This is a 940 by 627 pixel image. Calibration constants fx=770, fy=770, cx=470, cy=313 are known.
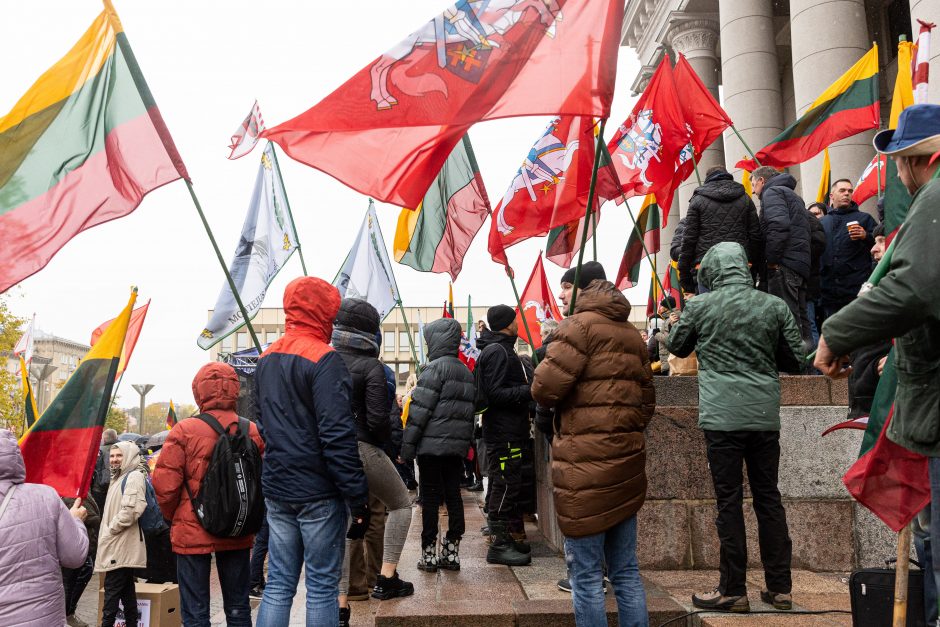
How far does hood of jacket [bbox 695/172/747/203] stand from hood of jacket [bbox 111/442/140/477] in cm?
520

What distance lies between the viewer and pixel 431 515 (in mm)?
5926

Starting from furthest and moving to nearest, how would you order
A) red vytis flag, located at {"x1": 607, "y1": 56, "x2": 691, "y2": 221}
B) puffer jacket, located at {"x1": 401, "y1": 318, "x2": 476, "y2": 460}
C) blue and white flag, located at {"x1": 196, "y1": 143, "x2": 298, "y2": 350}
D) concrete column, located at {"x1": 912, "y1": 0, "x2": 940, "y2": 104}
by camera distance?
concrete column, located at {"x1": 912, "y1": 0, "x2": 940, "y2": 104}
blue and white flag, located at {"x1": 196, "y1": 143, "x2": 298, "y2": 350}
red vytis flag, located at {"x1": 607, "y1": 56, "x2": 691, "y2": 221}
puffer jacket, located at {"x1": 401, "y1": 318, "x2": 476, "y2": 460}

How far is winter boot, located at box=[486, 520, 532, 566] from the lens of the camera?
6.03m

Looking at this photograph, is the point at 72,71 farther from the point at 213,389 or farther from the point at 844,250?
the point at 844,250

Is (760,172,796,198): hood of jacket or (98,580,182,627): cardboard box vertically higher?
(760,172,796,198): hood of jacket

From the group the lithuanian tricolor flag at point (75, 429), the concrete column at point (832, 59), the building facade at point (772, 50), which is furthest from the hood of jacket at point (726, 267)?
the concrete column at point (832, 59)

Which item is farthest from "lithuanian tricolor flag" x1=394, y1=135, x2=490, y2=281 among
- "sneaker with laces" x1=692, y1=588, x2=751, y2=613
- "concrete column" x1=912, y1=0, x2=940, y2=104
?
"concrete column" x1=912, y1=0, x2=940, y2=104

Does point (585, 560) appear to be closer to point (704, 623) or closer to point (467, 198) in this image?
point (704, 623)

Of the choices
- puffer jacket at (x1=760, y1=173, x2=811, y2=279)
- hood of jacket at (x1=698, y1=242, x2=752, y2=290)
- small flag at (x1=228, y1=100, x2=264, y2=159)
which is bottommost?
hood of jacket at (x1=698, y1=242, x2=752, y2=290)

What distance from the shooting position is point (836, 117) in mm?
8711

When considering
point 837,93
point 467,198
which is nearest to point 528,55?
point 467,198

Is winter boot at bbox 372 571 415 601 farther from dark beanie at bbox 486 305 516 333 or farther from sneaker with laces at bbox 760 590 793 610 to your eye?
sneaker with laces at bbox 760 590 793 610

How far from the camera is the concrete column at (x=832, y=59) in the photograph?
13.1m

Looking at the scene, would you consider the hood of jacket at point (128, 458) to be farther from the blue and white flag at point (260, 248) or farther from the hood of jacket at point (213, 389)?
the hood of jacket at point (213, 389)
